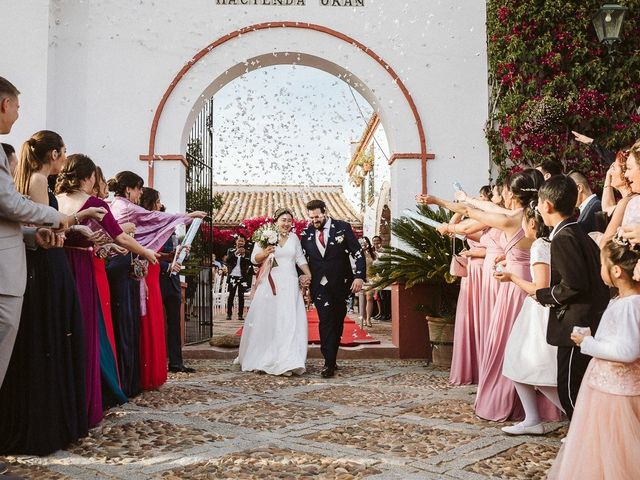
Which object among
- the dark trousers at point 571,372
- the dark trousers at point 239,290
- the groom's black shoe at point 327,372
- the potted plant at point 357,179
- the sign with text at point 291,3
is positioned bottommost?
the groom's black shoe at point 327,372

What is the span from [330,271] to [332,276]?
0.21ft

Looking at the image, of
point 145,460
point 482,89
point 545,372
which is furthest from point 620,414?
point 482,89

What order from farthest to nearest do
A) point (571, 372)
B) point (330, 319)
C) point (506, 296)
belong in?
point (330, 319), point (506, 296), point (571, 372)

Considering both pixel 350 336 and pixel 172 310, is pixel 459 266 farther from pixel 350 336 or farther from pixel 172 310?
pixel 172 310

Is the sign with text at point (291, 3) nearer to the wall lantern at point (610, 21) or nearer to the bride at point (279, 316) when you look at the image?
the wall lantern at point (610, 21)

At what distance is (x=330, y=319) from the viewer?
7.31m

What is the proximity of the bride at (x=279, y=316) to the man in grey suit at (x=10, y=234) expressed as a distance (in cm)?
416

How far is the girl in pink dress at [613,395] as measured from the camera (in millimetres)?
2648

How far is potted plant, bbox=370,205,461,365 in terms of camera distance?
763 cm

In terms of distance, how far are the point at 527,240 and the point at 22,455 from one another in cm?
368

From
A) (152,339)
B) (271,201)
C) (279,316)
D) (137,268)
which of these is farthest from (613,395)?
(271,201)

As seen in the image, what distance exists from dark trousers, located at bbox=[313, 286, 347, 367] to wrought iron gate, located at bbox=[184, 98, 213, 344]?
2801 millimetres

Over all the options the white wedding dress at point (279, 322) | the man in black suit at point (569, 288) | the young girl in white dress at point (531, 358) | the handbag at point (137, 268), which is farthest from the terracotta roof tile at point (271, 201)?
the man in black suit at point (569, 288)

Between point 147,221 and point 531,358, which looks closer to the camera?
point 531,358
